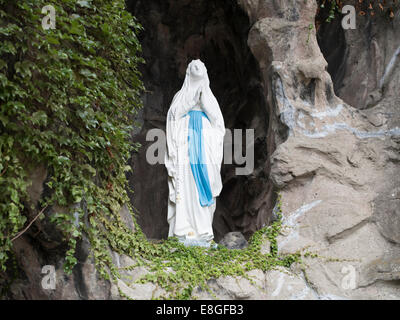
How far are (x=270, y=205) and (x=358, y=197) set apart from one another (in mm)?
1226

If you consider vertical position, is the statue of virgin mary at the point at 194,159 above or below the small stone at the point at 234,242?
above

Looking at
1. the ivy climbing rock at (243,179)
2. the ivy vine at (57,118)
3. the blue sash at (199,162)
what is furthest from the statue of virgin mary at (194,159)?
the ivy vine at (57,118)

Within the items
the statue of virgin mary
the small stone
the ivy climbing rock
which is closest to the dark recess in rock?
the ivy climbing rock

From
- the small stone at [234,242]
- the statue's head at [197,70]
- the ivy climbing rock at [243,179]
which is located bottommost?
the small stone at [234,242]

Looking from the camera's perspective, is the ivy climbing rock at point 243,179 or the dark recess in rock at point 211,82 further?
the dark recess in rock at point 211,82

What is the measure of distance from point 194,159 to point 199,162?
8cm

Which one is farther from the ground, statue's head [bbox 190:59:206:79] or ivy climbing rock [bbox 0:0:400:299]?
statue's head [bbox 190:59:206:79]

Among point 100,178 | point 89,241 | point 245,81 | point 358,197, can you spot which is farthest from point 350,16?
point 89,241

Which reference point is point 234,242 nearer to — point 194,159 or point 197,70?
point 194,159

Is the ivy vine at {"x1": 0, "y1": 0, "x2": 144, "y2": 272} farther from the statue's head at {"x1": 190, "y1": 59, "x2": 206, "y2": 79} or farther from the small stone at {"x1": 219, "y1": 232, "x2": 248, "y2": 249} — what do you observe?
the statue's head at {"x1": 190, "y1": 59, "x2": 206, "y2": 79}

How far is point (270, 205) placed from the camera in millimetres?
6477

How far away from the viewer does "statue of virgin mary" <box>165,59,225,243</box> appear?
241 inches

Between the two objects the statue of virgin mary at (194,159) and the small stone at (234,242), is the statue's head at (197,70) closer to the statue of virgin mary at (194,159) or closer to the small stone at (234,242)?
the statue of virgin mary at (194,159)

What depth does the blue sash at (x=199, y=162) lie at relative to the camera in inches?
244
